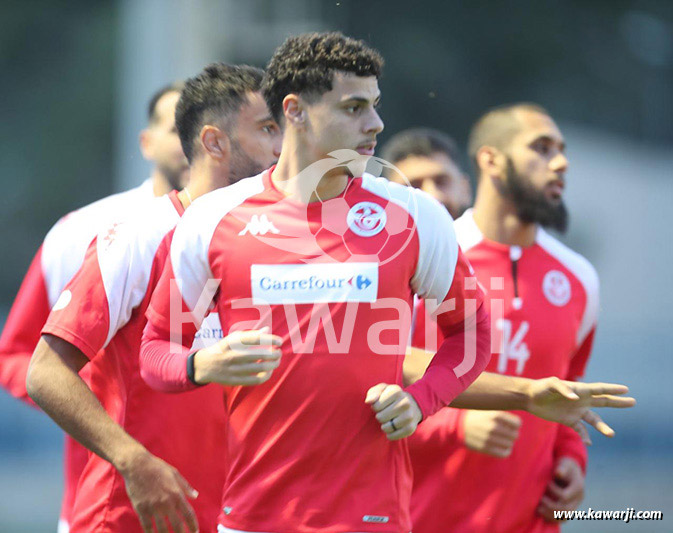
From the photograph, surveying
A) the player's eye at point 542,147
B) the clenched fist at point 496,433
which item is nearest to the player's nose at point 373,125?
the clenched fist at point 496,433

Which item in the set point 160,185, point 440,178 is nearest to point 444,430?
point 440,178

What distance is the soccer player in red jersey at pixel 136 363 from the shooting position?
3.25 metres

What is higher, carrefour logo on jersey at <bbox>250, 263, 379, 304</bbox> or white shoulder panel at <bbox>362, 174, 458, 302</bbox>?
white shoulder panel at <bbox>362, 174, 458, 302</bbox>

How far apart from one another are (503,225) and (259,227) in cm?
191

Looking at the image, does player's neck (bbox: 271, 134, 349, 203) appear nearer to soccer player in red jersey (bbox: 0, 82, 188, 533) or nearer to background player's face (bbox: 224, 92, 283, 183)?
background player's face (bbox: 224, 92, 283, 183)

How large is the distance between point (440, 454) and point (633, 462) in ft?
19.5

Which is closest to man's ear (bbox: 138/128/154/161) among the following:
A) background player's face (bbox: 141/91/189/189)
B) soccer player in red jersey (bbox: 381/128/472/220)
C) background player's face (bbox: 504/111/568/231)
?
background player's face (bbox: 141/91/189/189)

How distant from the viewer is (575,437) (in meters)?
4.69

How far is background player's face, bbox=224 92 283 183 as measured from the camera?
381 centimetres

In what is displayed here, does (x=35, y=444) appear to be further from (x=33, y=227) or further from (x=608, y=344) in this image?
(x=608, y=344)

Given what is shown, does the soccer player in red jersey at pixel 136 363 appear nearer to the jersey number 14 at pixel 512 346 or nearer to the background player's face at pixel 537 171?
the jersey number 14 at pixel 512 346

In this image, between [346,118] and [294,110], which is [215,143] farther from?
[346,118]

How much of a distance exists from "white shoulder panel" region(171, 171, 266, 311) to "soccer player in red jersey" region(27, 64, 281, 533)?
25 centimetres

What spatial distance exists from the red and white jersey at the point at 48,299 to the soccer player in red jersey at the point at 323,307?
103 centimetres
